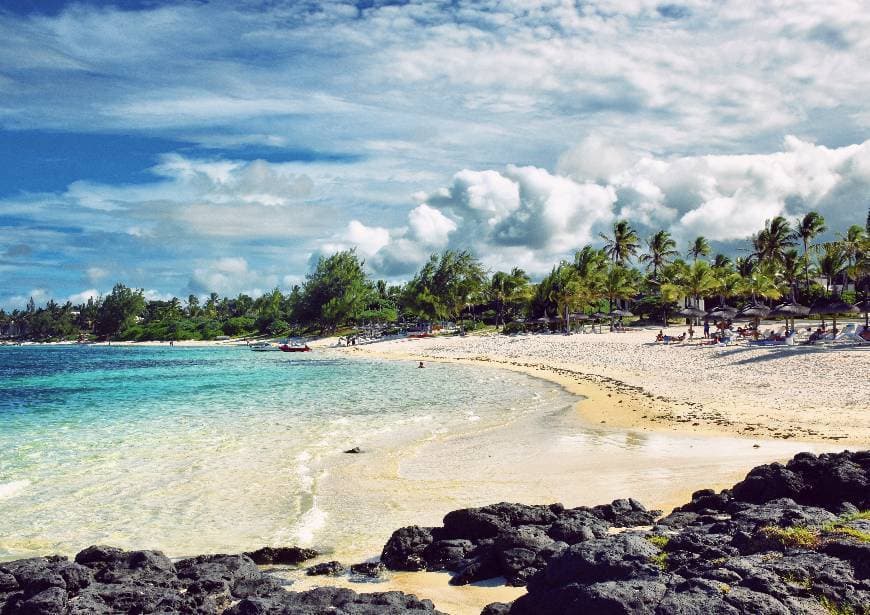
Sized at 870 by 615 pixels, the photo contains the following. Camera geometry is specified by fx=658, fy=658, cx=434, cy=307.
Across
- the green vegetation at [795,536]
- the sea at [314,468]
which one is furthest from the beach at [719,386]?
the green vegetation at [795,536]

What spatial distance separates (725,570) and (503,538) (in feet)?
10.5

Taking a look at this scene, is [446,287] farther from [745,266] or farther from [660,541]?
[660,541]

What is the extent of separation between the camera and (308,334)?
111875 mm

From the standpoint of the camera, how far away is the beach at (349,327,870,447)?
18.5 metres

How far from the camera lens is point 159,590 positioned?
766cm

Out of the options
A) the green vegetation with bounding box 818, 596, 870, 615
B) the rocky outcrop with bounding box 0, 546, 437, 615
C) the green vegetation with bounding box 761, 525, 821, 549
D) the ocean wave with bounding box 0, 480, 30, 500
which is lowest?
the ocean wave with bounding box 0, 480, 30, 500

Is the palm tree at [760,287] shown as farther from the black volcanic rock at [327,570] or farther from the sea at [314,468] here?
the black volcanic rock at [327,570]

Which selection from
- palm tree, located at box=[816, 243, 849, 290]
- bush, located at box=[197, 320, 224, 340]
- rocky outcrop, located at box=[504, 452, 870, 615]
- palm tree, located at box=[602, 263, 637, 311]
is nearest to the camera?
rocky outcrop, located at box=[504, 452, 870, 615]

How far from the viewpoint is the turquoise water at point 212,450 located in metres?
11.3

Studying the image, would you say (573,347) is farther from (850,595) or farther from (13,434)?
(850,595)

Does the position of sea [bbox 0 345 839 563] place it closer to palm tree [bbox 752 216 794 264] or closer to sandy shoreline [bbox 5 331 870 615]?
sandy shoreline [bbox 5 331 870 615]

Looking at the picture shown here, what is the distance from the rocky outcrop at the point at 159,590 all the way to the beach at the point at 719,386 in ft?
43.4

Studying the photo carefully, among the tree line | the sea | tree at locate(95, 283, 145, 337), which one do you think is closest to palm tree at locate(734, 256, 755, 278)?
the tree line

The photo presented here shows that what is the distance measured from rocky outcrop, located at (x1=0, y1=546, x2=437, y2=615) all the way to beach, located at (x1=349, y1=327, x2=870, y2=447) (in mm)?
13221
